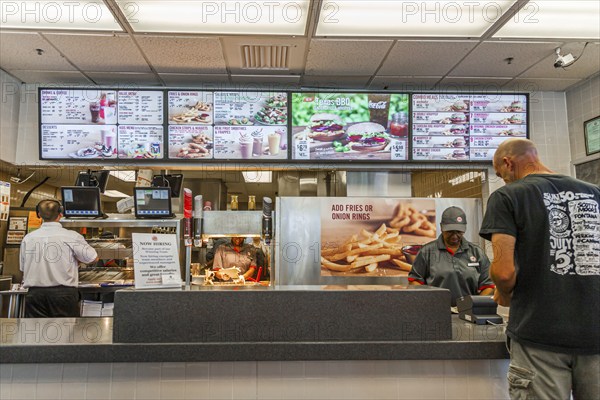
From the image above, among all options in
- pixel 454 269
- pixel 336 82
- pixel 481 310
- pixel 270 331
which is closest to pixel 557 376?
pixel 481 310

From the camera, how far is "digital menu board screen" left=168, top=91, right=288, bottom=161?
4164 mm

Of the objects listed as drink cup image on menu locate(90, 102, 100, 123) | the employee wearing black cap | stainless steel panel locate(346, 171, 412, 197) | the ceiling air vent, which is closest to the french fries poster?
stainless steel panel locate(346, 171, 412, 197)

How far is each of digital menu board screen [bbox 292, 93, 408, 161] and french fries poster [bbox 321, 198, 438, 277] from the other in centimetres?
48

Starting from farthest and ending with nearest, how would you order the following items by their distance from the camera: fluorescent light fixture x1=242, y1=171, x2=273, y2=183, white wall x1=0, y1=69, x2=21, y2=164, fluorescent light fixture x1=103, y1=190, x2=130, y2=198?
fluorescent light fixture x1=103, y1=190, x2=130, y2=198 < fluorescent light fixture x1=242, y1=171, x2=273, y2=183 < white wall x1=0, y1=69, x2=21, y2=164

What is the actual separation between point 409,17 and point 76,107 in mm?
2900

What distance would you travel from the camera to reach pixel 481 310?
2.11 meters

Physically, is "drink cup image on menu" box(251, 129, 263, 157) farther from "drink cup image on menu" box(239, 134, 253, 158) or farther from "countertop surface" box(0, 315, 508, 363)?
"countertop surface" box(0, 315, 508, 363)

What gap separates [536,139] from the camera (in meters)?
4.60

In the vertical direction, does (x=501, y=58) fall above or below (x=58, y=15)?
below

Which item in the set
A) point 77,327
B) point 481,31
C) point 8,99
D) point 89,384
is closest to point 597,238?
point 89,384

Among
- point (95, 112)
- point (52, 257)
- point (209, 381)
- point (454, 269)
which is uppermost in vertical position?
point (95, 112)

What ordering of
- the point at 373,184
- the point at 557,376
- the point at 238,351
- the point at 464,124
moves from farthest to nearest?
the point at 373,184 < the point at 464,124 < the point at 238,351 < the point at 557,376

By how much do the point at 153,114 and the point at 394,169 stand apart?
2273 mm

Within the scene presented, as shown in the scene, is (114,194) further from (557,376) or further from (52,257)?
(557,376)
